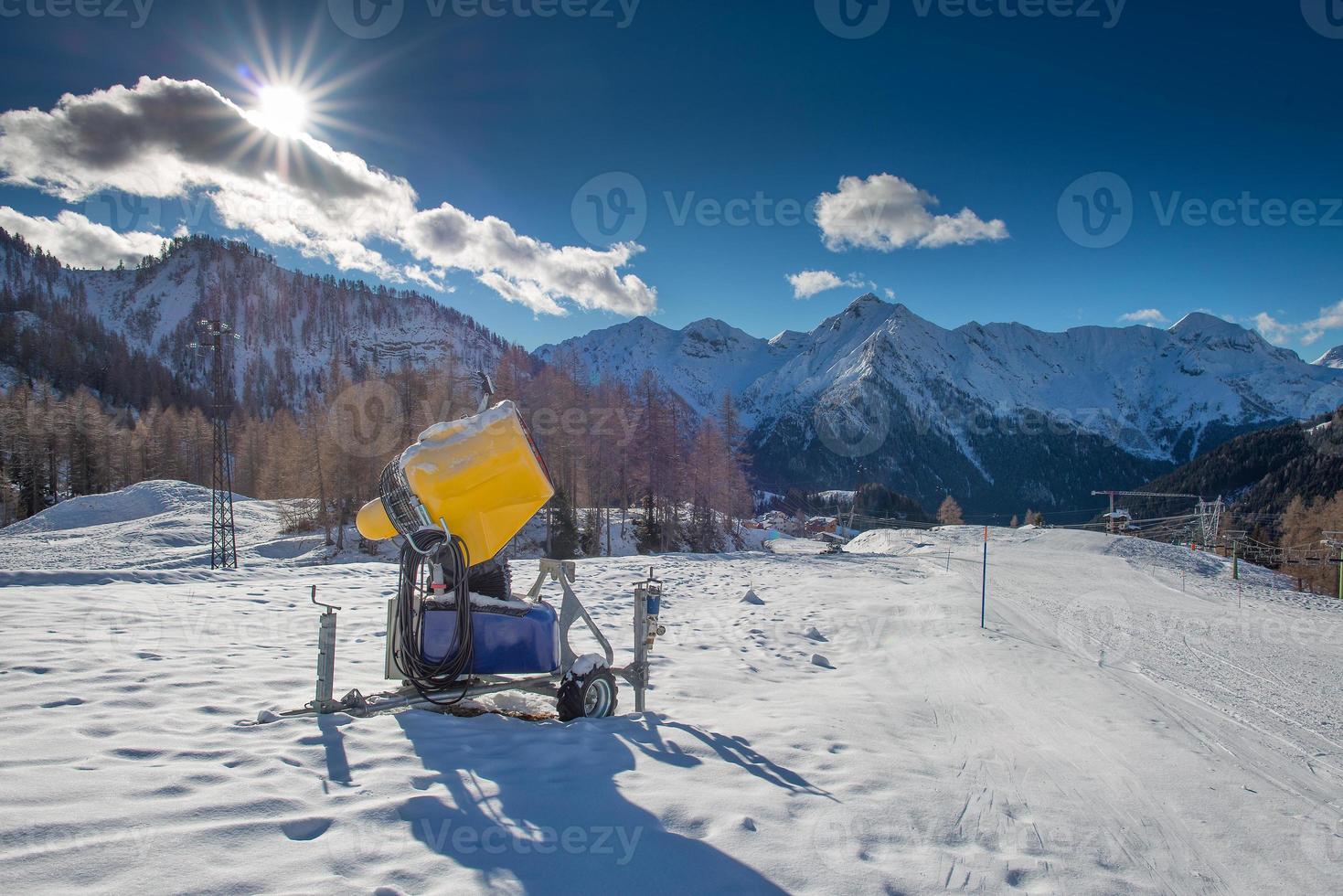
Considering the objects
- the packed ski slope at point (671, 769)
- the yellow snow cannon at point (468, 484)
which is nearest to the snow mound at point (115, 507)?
the packed ski slope at point (671, 769)

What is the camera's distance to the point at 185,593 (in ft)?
33.7

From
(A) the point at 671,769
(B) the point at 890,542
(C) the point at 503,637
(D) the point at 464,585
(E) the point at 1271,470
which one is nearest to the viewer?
(A) the point at 671,769

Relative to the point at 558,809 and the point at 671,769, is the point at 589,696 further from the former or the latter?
the point at 558,809

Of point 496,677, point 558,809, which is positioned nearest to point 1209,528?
point 496,677

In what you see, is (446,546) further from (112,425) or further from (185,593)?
(112,425)

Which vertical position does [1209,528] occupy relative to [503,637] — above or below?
below

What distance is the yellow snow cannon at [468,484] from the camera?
488cm

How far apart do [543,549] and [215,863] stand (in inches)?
1425

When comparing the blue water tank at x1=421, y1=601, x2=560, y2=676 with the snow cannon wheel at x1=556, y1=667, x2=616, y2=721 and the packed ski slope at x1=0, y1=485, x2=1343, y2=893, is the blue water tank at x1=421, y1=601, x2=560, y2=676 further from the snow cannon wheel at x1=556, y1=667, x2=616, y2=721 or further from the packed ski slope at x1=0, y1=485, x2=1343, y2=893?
the packed ski slope at x1=0, y1=485, x2=1343, y2=893

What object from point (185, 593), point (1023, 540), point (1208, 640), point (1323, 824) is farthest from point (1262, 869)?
point (1023, 540)

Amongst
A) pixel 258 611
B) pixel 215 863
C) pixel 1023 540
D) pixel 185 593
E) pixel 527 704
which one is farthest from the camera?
pixel 1023 540

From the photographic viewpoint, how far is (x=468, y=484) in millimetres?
5004

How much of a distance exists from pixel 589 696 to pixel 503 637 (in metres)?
0.96

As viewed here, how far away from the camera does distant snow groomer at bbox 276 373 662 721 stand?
4.86 m
